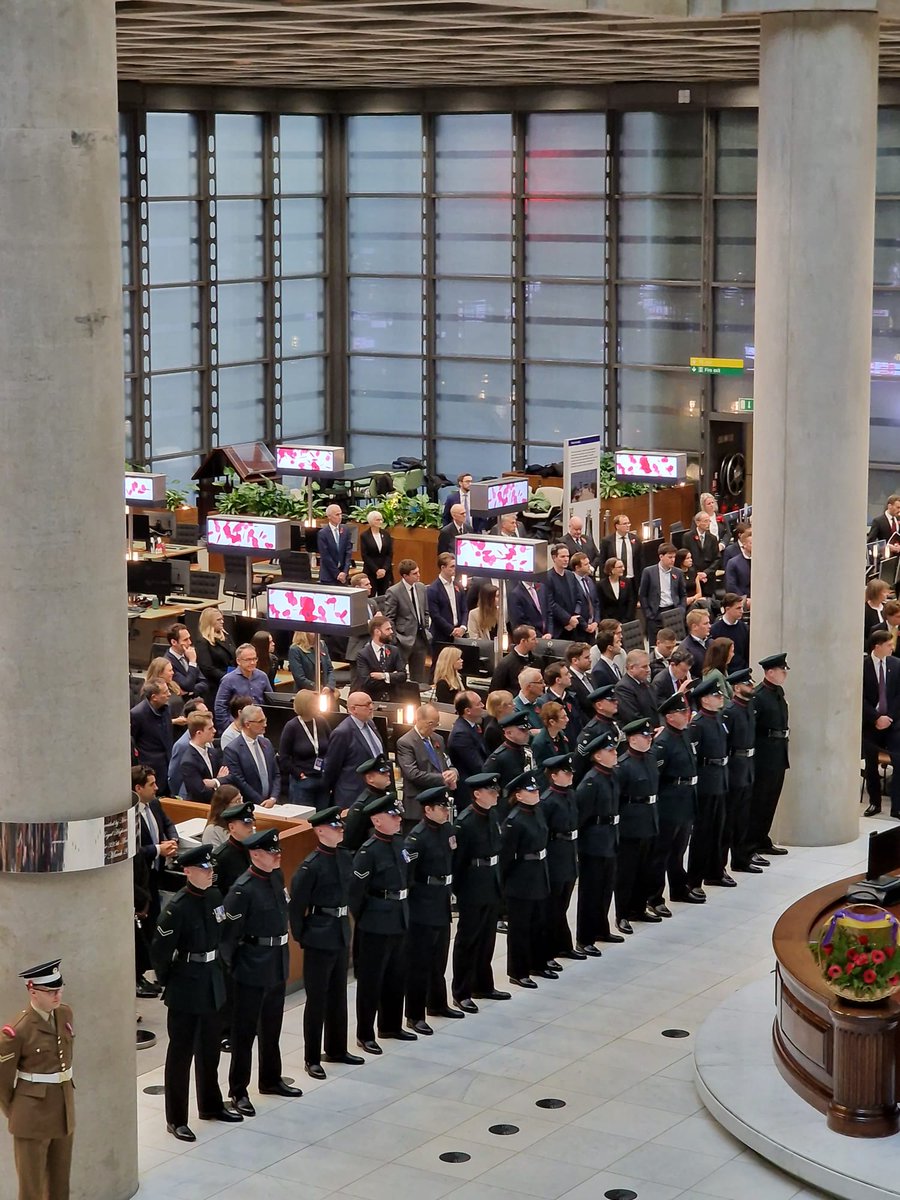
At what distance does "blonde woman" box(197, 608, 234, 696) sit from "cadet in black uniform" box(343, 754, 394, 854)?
5550 mm

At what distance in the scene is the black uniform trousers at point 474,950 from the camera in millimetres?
12531

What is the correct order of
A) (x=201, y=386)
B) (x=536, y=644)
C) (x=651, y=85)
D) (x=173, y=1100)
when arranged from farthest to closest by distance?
(x=201, y=386)
(x=651, y=85)
(x=536, y=644)
(x=173, y=1100)

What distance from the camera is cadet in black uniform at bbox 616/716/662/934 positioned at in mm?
13766

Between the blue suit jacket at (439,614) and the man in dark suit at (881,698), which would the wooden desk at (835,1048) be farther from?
the blue suit jacket at (439,614)

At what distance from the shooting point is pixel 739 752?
15.1m

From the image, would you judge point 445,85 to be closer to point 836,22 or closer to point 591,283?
point 591,283

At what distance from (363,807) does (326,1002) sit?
1.13 meters

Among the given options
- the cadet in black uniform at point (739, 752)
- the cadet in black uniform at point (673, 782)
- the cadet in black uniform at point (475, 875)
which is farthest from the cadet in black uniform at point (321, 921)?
the cadet in black uniform at point (739, 752)

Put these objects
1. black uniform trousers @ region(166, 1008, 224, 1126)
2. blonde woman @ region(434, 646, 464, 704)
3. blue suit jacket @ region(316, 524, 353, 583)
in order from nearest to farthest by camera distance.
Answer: black uniform trousers @ region(166, 1008, 224, 1126) → blonde woman @ region(434, 646, 464, 704) → blue suit jacket @ region(316, 524, 353, 583)

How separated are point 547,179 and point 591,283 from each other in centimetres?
168

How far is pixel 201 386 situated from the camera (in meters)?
29.9

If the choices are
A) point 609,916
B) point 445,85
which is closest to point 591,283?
point 445,85

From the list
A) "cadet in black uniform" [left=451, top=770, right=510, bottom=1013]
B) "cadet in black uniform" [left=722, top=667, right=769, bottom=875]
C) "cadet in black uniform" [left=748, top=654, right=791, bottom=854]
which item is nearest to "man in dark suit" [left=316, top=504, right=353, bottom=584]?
"cadet in black uniform" [left=748, top=654, right=791, bottom=854]

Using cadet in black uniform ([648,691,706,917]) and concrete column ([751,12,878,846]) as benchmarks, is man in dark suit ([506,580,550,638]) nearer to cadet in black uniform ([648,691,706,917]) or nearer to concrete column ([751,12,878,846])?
concrete column ([751,12,878,846])
